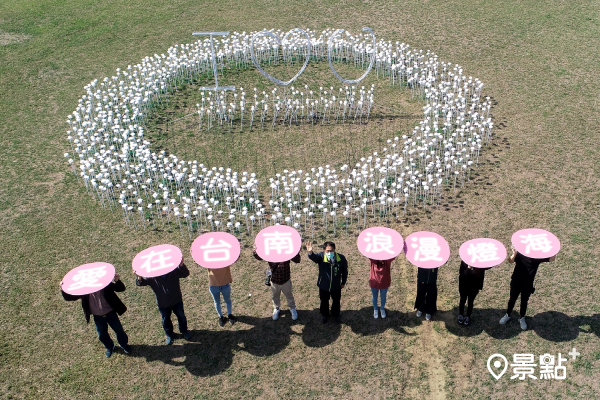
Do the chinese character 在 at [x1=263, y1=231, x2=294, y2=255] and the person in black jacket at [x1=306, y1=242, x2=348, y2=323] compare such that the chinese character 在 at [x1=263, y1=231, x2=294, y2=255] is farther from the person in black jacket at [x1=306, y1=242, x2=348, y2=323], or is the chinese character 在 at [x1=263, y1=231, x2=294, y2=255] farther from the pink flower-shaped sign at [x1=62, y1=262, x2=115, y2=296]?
the pink flower-shaped sign at [x1=62, y1=262, x2=115, y2=296]

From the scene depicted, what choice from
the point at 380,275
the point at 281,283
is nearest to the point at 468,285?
the point at 380,275

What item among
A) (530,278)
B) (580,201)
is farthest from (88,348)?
(580,201)

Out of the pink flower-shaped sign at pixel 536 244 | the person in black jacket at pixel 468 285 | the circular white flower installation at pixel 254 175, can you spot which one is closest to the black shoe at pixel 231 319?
the circular white flower installation at pixel 254 175

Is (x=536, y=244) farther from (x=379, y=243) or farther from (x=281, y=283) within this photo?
(x=281, y=283)

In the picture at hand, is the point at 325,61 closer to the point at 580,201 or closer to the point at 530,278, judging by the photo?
the point at 580,201

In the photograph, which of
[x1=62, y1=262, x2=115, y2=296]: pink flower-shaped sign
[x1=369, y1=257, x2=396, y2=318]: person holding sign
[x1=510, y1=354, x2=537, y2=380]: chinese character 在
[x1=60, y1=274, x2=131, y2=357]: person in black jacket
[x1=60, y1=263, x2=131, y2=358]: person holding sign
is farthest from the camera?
[x1=369, y1=257, x2=396, y2=318]: person holding sign

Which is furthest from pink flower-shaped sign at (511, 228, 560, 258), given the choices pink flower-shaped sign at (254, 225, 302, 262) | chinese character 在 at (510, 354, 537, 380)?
pink flower-shaped sign at (254, 225, 302, 262)
